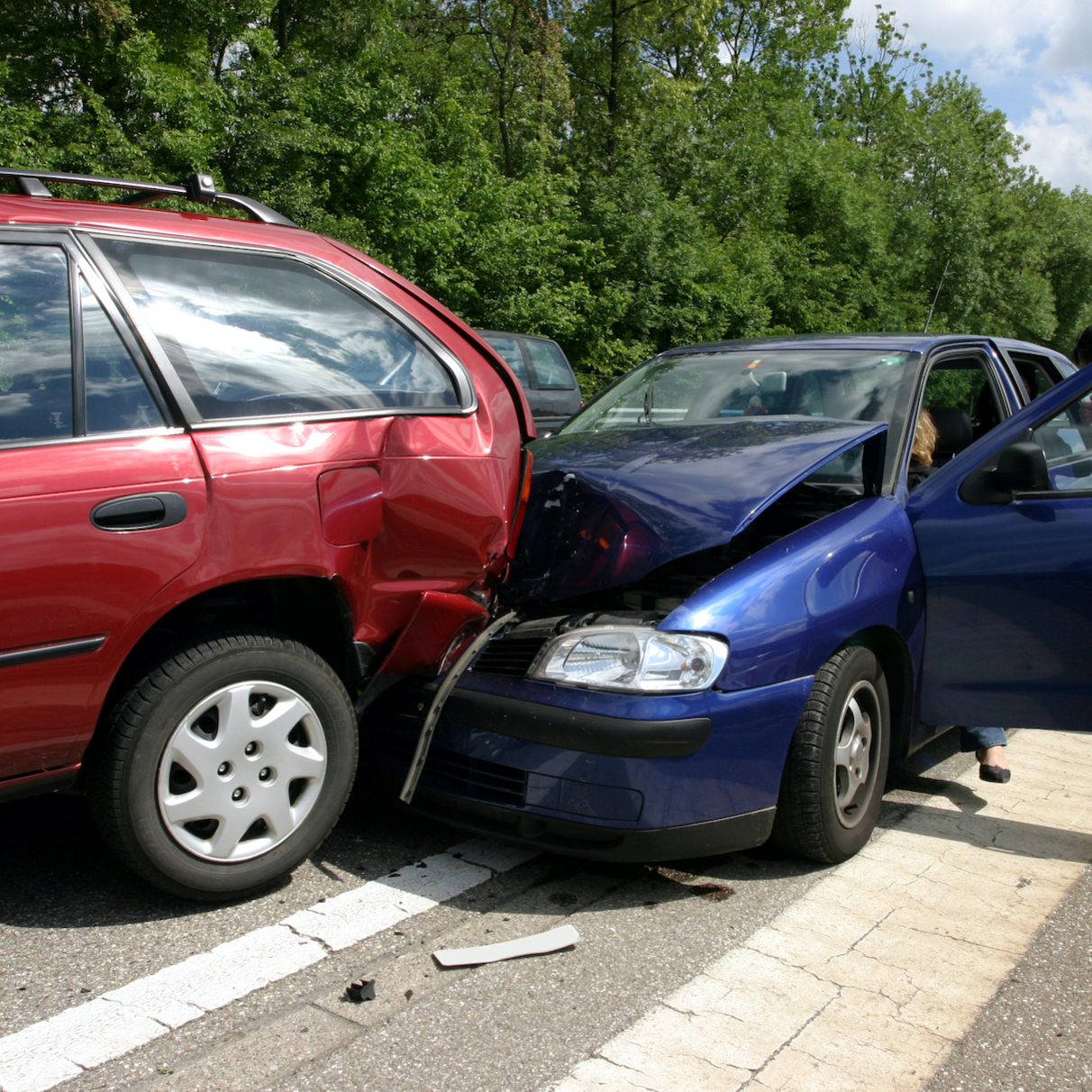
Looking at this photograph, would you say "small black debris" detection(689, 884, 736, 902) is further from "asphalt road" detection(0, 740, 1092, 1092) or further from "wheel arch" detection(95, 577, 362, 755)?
"wheel arch" detection(95, 577, 362, 755)

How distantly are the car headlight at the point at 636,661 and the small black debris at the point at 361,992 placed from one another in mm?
957

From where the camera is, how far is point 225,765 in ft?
9.45

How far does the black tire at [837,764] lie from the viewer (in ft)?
10.7

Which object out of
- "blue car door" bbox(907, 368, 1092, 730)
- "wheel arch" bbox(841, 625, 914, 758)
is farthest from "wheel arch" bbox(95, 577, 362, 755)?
"blue car door" bbox(907, 368, 1092, 730)

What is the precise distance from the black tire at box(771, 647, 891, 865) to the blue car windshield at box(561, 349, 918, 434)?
138cm

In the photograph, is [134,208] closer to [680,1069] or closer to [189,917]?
[189,917]

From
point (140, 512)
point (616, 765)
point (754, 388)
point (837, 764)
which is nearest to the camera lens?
point (140, 512)

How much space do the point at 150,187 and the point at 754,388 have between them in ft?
8.93

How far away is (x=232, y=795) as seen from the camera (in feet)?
9.48

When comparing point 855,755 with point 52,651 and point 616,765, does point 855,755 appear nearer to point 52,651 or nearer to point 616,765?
point 616,765

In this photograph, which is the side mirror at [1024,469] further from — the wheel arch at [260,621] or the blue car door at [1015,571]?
the wheel arch at [260,621]

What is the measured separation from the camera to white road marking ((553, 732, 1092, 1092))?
234cm


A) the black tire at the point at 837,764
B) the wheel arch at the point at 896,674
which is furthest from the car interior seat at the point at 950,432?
the black tire at the point at 837,764

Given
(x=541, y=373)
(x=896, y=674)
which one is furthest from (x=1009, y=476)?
(x=541, y=373)
